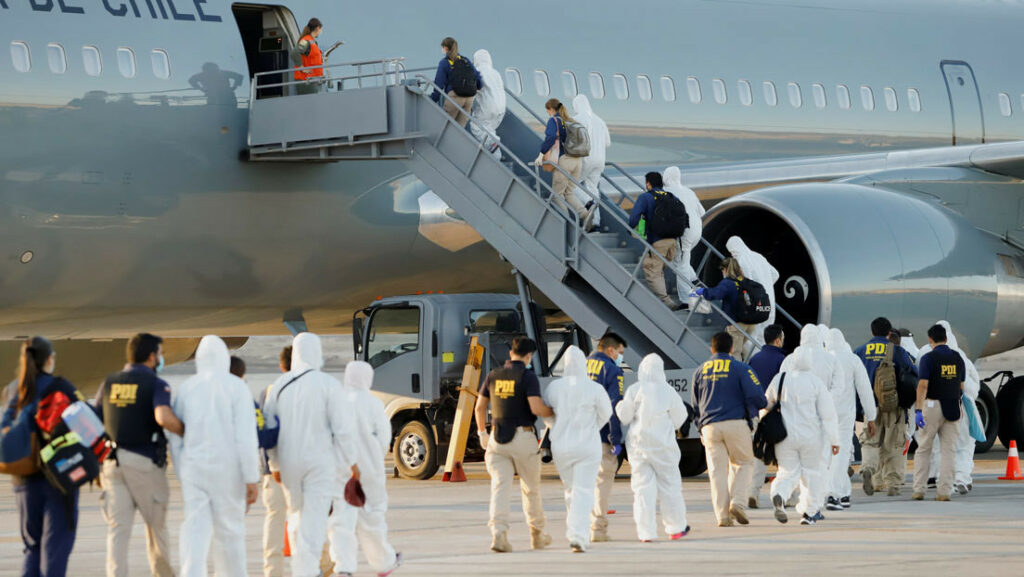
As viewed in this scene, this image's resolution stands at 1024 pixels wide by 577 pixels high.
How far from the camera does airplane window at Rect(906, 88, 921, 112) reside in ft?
57.0

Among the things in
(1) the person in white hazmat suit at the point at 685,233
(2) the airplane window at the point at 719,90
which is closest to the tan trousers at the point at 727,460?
(1) the person in white hazmat suit at the point at 685,233

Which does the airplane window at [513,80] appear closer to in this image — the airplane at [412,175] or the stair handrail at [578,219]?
the airplane at [412,175]

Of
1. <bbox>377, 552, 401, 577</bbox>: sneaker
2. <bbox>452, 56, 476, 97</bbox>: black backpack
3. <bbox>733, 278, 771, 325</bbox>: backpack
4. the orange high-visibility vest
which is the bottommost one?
<bbox>377, 552, 401, 577</bbox>: sneaker

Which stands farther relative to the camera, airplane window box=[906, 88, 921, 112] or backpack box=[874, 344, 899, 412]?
airplane window box=[906, 88, 921, 112]

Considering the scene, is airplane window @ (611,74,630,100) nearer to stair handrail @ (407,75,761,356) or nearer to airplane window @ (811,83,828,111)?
airplane window @ (811,83,828,111)

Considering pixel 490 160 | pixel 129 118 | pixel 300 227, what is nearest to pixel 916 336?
pixel 490 160

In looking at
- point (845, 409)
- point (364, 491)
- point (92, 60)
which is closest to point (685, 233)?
point (845, 409)

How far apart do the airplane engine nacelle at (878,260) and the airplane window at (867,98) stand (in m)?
2.74

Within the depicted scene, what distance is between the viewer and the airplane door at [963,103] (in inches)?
699

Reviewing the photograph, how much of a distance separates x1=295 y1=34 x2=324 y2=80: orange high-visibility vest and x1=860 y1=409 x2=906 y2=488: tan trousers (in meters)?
5.48

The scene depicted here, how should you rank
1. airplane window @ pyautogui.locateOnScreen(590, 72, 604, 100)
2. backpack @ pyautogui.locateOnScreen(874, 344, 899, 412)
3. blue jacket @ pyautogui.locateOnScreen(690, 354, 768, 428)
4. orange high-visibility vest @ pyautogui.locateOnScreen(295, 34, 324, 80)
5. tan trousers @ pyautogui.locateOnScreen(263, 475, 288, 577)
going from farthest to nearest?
airplane window @ pyautogui.locateOnScreen(590, 72, 604, 100) → orange high-visibility vest @ pyautogui.locateOnScreen(295, 34, 324, 80) → backpack @ pyautogui.locateOnScreen(874, 344, 899, 412) → blue jacket @ pyautogui.locateOnScreen(690, 354, 768, 428) → tan trousers @ pyautogui.locateOnScreen(263, 475, 288, 577)

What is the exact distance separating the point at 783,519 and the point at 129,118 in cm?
621

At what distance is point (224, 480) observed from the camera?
22.0 feet

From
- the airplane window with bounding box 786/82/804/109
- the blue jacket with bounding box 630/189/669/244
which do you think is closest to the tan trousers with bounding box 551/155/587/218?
the blue jacket with bounding box 630/189/669/244
